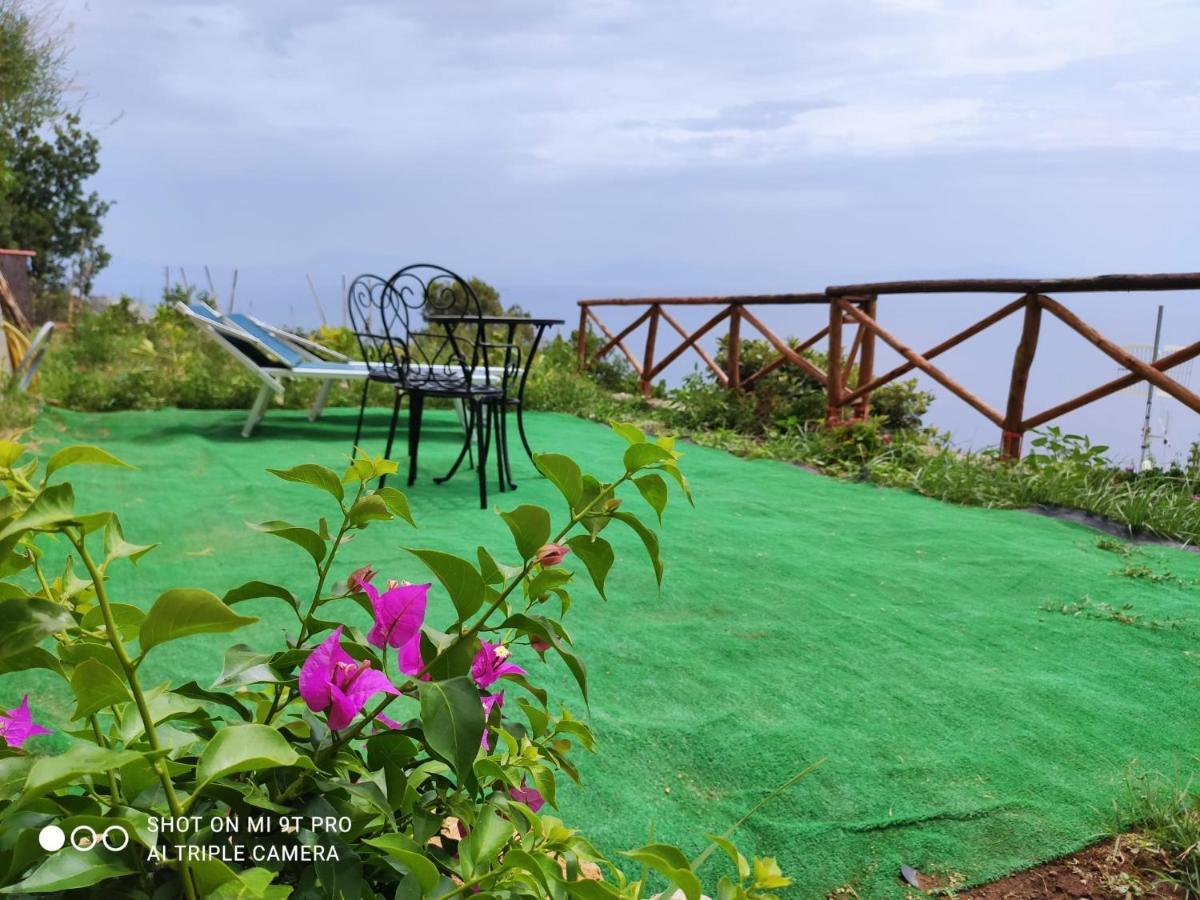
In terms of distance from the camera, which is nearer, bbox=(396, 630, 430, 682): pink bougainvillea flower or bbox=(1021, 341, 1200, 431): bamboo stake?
bbox=(396, 630, 430, 682): pink bougainvillea flower

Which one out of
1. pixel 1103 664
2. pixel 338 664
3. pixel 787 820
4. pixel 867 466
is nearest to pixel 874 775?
pixel 787 820

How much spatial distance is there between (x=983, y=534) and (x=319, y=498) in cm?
269

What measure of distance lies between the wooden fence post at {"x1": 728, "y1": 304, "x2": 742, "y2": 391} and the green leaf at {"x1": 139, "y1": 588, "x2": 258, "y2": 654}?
20.8 feet

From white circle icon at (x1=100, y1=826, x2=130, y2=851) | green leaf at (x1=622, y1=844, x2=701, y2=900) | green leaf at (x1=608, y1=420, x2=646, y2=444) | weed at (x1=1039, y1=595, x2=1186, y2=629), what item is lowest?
weed at (x1=1039, y1=595, x2=1186, y2=629)

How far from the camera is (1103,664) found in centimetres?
231

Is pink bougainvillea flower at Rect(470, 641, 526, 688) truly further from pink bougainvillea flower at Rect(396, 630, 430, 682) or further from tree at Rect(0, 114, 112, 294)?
tree at Rect(0, 114, 112, 294)

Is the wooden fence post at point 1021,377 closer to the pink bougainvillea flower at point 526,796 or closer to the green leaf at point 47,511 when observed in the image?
the pink bougainvillea flower at point 526,796

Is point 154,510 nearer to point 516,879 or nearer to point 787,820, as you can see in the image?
point 787,820

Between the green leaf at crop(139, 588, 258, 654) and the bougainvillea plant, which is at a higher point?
the green leaf at crop(139, 588, 258, 654)

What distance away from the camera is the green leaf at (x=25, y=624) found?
438 mm

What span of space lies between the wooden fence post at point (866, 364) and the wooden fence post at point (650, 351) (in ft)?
7.50

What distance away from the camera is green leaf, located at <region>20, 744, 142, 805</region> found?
396 millimetres

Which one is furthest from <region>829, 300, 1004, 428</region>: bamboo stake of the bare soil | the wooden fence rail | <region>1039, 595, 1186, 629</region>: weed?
the bare soil

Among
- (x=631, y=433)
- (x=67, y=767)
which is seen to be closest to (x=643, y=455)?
(x=631, y=433)
